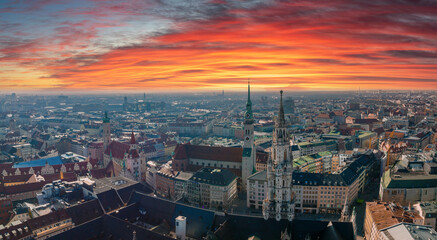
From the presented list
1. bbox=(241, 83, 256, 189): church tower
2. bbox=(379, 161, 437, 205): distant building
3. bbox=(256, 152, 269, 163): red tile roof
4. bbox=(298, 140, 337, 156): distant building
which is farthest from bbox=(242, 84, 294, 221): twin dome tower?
bbox=(298, 140, 337, 156): distant building

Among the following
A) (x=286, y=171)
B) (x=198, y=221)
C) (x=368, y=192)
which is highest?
(x=286, y=171)

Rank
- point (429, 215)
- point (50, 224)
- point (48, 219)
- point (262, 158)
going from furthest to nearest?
1. point (262, 158)
2. point (48, 219)
3. point (50, 224)
4. point (429, 215)

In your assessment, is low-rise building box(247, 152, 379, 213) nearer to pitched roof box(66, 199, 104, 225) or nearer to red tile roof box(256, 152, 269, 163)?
red tile roof box(256, 152, 269, 163)

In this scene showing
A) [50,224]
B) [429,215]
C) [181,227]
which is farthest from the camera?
[50,224]

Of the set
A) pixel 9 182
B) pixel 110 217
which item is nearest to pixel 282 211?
pixel 110 217

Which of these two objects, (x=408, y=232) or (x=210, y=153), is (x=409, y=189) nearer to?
(x=408, y=232)

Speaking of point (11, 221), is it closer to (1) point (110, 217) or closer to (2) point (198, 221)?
(1) point (110, 217)

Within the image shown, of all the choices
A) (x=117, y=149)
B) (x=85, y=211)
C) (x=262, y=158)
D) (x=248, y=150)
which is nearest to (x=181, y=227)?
(x=85, y=211)

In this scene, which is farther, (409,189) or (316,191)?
(316,191)
